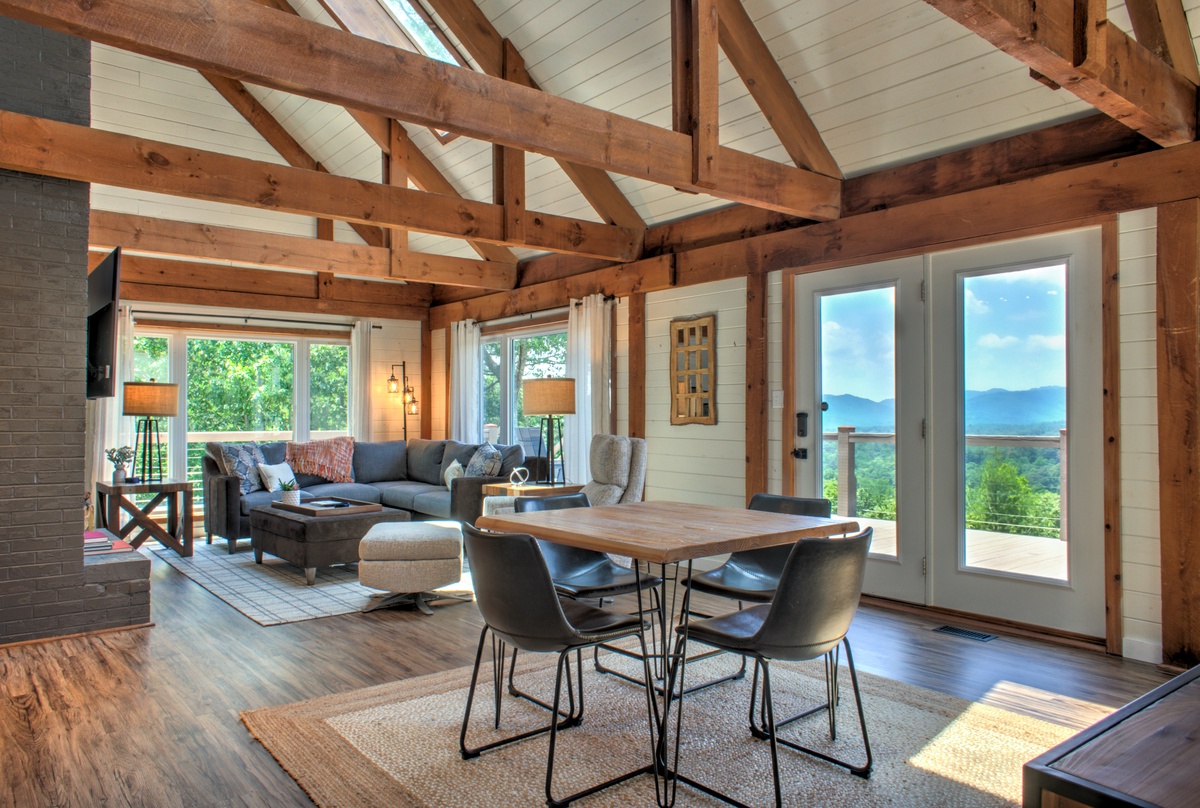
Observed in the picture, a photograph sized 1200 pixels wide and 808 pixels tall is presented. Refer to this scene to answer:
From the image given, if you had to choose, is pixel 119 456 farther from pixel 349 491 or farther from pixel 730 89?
pixel 730 89

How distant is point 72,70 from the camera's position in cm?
412

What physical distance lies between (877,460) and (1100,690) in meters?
1.72

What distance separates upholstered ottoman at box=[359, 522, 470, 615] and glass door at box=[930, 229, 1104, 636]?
2.69 meters

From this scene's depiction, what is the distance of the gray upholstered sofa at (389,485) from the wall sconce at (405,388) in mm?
845

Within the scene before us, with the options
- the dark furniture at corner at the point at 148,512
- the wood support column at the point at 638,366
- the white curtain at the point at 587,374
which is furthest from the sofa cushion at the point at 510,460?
the dark furniture at corner at the point at 148,512

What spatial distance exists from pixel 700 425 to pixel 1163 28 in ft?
11.1

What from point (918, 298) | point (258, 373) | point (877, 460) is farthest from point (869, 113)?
point (258, 373)

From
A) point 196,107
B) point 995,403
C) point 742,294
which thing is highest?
point 196,107

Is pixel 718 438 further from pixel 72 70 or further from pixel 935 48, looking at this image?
pixel 72 70

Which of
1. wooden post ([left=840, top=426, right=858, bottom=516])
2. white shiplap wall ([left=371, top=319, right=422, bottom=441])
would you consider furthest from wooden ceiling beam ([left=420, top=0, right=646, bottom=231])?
white shiplap wall ([left=371, top=319, right=422, bottom=441])

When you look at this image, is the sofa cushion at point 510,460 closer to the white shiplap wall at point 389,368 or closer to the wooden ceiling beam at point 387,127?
the wooden ceiling beam at point 387,127

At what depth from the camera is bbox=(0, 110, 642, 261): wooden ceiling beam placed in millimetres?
3939

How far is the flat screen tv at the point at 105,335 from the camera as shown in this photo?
14.1 feet

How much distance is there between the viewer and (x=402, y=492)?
7.42 m
